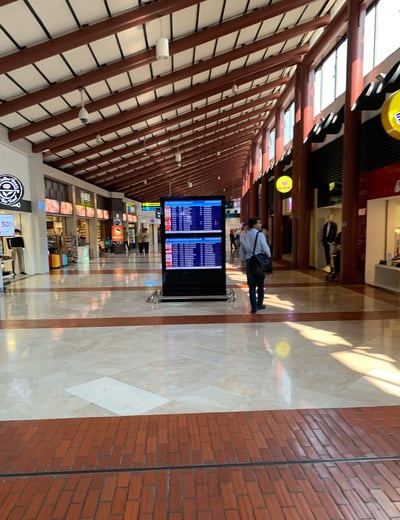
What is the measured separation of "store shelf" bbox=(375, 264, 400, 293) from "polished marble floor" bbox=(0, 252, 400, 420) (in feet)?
2.53

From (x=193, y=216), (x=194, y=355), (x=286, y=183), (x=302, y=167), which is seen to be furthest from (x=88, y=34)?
(x=286, y=183)

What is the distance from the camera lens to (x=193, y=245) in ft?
23.6

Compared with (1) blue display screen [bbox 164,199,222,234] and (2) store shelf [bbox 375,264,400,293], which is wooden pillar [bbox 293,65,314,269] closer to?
(2) store shelf [bbox 375,264,400,293]

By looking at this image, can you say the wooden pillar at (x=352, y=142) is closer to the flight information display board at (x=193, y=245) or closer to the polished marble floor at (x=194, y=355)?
the polished marble floor at (x=194, y=355)

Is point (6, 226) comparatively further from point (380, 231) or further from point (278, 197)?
point (278, 197)

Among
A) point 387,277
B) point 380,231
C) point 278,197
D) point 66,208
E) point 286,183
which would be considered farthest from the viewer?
point 278,197

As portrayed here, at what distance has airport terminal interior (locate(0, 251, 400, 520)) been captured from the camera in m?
1.91

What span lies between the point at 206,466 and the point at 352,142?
8.59m

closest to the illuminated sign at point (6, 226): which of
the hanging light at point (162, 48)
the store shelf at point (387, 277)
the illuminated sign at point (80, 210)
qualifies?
the hanging light at point (162, 48)

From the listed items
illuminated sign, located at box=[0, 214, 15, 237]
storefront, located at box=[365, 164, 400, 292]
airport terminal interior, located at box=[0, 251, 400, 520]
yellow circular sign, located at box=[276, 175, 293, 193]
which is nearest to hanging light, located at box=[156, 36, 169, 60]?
airport terminal interior, located at box=[0, 251, 400, 520]

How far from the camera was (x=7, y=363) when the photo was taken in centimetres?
391

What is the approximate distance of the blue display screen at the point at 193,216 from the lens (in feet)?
23.2

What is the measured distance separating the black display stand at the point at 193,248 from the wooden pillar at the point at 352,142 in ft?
12.1

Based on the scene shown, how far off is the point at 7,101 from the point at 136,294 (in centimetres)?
550
